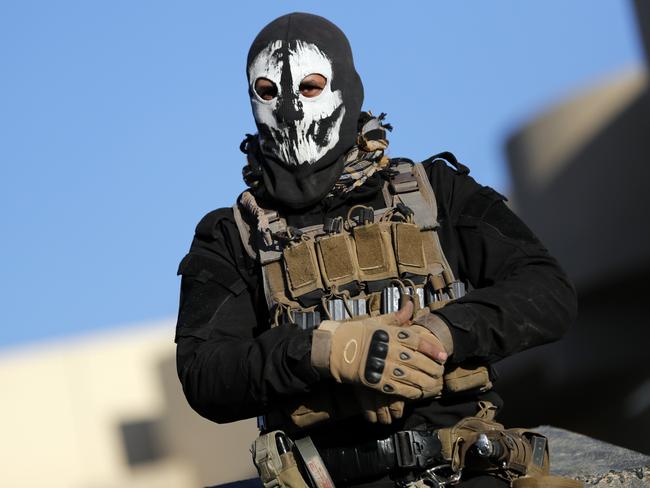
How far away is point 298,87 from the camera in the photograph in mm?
4746

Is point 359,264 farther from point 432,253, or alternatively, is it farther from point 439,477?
point 439,477

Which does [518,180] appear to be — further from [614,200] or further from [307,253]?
[307,253]

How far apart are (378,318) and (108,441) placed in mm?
12051

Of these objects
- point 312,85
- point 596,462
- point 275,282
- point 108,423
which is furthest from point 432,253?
point 108,423

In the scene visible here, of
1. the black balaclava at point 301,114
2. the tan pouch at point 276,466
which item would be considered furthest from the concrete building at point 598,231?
the tan pouch at point 276,466

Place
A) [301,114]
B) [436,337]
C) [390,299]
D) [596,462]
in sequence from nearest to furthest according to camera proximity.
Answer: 1. [436,337]
2. [390,299]
3. [301,114]
4. [596,462]

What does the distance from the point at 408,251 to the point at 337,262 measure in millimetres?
242

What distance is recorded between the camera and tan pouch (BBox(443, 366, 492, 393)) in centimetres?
430

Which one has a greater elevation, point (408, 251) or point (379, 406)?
point (408, 251)

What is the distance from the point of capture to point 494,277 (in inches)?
179

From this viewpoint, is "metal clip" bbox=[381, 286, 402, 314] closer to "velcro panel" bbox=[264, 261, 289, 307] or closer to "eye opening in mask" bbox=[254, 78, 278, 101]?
"velcro panel" bbox=[264, 261, 289, 307]

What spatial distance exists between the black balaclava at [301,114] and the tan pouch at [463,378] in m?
0.80

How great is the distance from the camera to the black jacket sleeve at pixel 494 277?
4242 millimetres

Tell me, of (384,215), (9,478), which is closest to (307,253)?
(384,215)
